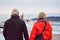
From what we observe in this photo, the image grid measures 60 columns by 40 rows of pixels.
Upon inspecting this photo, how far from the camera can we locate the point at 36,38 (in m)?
7.66

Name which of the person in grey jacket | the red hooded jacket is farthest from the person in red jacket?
the person in grey jacket

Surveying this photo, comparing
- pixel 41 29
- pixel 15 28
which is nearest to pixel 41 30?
pixel 41 29

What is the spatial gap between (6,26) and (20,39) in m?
0.55

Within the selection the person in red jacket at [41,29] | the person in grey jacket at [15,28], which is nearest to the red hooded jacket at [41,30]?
the person in red jacket at [41,29]

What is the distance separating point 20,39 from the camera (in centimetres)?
757

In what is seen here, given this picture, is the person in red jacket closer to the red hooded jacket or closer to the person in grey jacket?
the red hooded jacket

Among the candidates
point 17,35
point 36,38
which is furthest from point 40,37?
point 17,35

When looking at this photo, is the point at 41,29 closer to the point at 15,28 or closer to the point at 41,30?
the point at 41,30

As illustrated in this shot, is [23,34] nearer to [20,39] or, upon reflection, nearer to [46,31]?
[20,39]

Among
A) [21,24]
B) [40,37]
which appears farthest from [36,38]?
[21,24]

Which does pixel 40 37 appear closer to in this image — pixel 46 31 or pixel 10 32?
pixel 46 31

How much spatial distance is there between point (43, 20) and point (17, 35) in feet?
2.81

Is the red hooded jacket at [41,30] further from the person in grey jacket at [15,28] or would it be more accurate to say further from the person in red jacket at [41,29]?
the person in grey jacket at [15,28]

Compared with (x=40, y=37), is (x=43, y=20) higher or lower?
higher
